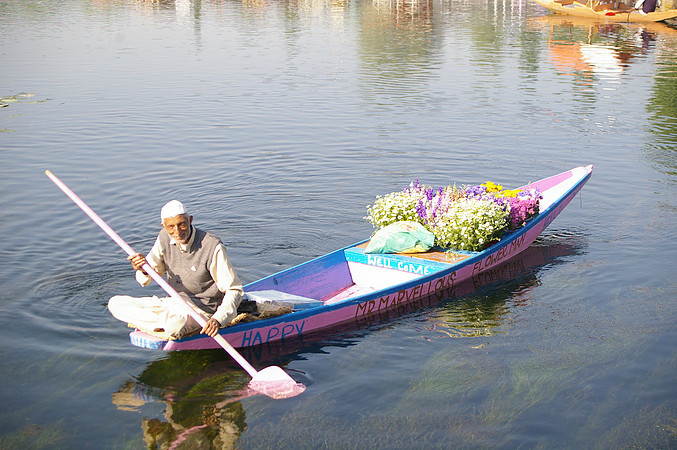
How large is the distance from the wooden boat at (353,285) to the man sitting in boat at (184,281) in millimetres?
243

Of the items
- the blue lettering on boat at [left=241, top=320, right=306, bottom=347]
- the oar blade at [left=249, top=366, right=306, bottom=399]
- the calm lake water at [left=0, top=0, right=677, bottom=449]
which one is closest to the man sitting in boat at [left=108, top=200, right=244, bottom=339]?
the blue lettering on boat at [left=241, top=320, right=306, bottom=347]

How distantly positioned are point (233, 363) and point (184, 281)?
1.18 meters

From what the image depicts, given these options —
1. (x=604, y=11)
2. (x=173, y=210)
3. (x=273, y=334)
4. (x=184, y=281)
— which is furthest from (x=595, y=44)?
(x=173, y=210)

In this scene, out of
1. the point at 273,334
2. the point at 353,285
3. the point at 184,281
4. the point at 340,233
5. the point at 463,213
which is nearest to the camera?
the point at 184,281

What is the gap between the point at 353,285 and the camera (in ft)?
35.2

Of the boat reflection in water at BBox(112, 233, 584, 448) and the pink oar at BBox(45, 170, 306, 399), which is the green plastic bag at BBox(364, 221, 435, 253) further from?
the pink oar at BBox(45, 170, 306, 399)

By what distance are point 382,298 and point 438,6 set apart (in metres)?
55.8

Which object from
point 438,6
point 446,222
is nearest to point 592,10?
point 438,6

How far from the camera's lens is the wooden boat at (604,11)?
47312 millimetres

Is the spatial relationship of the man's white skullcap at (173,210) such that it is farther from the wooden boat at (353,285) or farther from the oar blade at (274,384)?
the oar blade at (274,384)

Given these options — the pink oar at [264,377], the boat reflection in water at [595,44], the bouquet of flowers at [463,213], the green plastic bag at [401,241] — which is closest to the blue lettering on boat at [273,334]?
the pink oar at [264,377]

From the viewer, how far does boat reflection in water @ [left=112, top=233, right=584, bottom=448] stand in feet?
24.2

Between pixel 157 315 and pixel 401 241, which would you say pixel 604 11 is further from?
pixel 157 315

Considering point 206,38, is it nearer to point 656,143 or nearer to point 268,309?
point 656,143
